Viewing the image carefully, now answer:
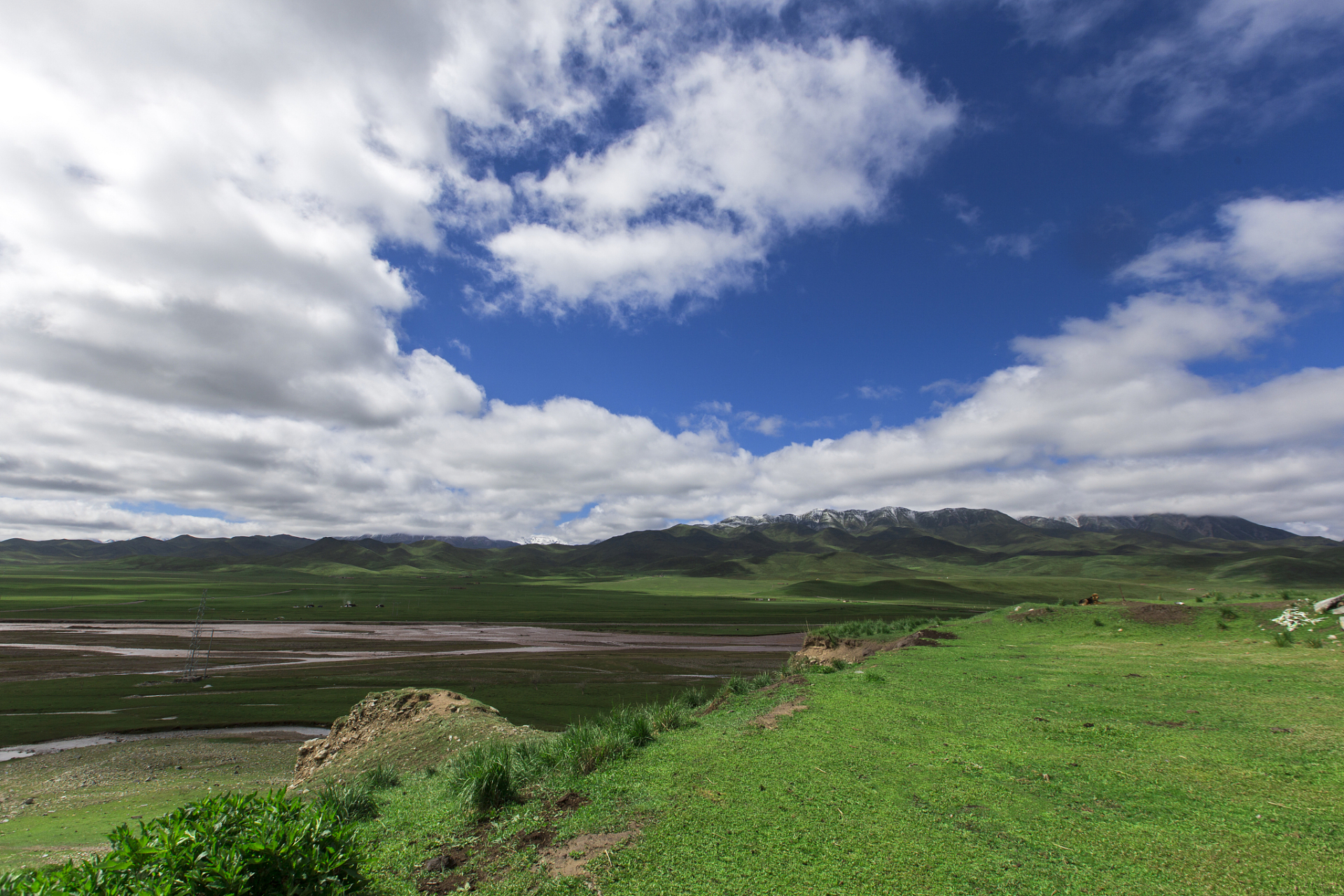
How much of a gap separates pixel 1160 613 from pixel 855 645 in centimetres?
1144

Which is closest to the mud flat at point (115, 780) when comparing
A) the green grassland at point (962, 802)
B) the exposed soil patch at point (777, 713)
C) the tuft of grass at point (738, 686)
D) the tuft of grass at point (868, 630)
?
the green grassland at point (962, 802)

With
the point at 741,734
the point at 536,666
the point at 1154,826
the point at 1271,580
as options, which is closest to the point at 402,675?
the point at 536,666

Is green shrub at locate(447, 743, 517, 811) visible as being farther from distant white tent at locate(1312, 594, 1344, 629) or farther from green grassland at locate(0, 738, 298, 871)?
distant white tent at locate(1312, 594, 1344, 629)

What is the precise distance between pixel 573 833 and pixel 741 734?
14.6 ft

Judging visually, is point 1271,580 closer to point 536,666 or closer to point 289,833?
point 536,666

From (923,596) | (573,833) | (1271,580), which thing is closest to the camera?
(573,833)

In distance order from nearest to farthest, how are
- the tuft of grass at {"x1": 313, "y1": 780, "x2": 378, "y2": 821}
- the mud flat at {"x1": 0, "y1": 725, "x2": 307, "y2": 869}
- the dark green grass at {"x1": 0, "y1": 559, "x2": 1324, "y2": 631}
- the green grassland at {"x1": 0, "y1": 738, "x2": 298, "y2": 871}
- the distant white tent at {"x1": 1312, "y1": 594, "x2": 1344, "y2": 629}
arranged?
the tuft of grass at {"x1": 313, "y1": 780, "x2": 378, "y2": 821} → the green grassland at {"x1": 0, "y1": 738, "x2": 298, "y2": 871} → the mud flat at {"x1": 0, "y1": 725, "x2": 307, "y2": 869} → the distant white tent at {"x1": 1312, "y1": 594, "x2": 1344, "y2": 629} → the dark green grass at {"x1": 0, "y1": 559, "x2": 1324, "y2": 631}

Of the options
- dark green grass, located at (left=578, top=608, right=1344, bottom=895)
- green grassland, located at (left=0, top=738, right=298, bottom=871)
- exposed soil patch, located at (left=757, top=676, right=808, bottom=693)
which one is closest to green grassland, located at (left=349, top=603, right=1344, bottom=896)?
dark green grass, located at (left=578, top=608, right=1344, bottom=895)

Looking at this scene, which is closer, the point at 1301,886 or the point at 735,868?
the point at 1301,886

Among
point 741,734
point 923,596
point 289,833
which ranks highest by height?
point 289,833

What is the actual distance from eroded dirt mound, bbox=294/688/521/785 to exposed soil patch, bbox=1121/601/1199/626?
23109 mm

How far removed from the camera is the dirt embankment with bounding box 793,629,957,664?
2211 cm

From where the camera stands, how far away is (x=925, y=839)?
632cm

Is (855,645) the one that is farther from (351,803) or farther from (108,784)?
(108,784)
